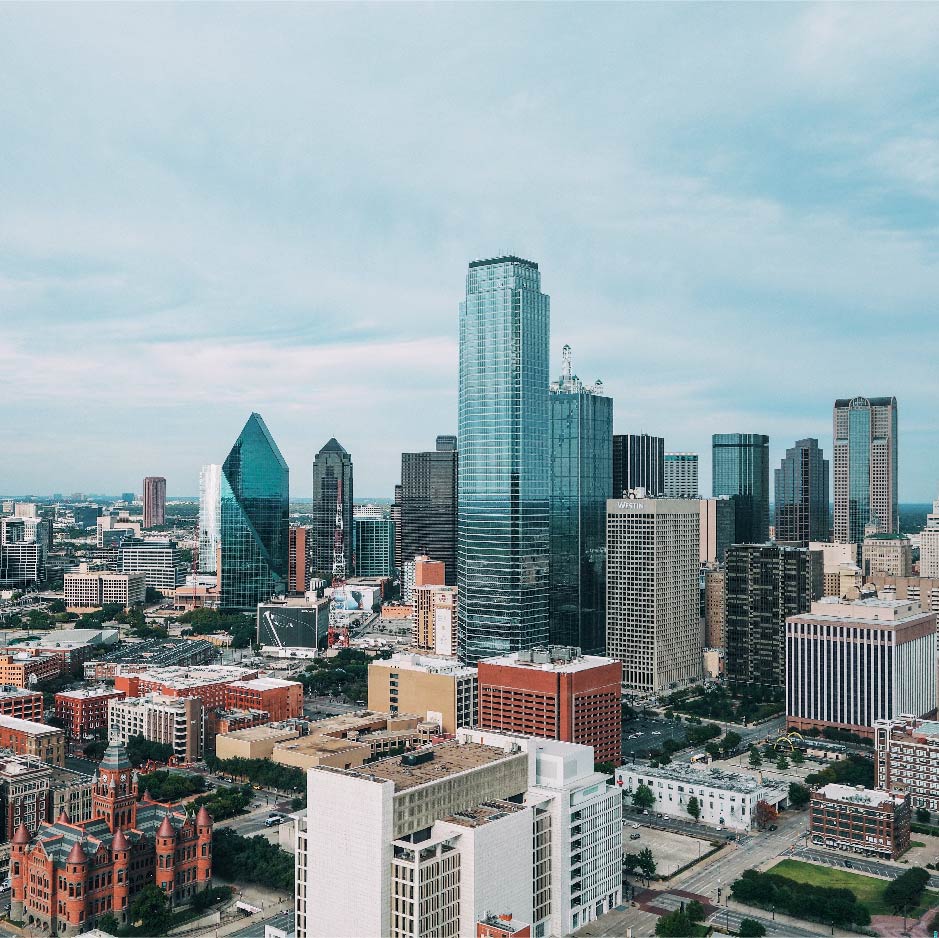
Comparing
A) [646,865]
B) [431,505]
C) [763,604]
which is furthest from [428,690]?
[431,505]

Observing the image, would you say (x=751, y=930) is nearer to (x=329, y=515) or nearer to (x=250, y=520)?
(x=250, y=520)

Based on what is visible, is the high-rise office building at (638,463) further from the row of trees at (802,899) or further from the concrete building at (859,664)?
the row of trees at (802,899)

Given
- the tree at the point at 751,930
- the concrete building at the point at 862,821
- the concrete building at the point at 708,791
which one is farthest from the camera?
the concrete building at the point at 708,791

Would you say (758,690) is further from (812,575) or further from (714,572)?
(714,572)

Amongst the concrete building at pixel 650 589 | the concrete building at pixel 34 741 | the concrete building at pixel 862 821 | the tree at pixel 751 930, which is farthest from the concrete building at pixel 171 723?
the concrete building at pixel 650 589

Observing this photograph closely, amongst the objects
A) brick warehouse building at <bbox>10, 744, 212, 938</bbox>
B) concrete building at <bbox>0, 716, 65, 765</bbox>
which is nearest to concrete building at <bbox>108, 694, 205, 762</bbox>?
concrete building at <bbox>0, 716, 65, 765</bbox>

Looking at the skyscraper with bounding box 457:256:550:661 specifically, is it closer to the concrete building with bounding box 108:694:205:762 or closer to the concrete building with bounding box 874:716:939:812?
the concrete building with bounding box 108:694:205:762

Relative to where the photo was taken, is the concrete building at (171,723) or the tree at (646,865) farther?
the concrete building at (171,723)
